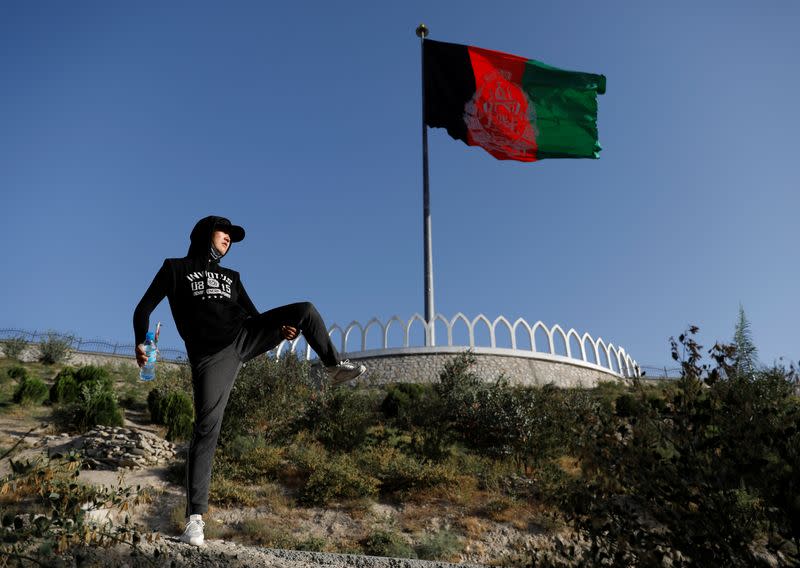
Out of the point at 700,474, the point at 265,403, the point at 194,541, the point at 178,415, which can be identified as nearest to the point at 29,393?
the point at 178,415

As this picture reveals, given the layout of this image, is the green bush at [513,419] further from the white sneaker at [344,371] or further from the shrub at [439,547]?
the white sneaker at [344,371]

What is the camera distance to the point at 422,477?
10.3m

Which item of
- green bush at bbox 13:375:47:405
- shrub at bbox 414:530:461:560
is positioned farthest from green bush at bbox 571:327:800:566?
green bush at bbox 13:375:47:405

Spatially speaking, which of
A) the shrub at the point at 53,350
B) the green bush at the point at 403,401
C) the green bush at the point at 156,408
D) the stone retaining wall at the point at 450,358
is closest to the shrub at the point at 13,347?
the shrub at the point at 53,350

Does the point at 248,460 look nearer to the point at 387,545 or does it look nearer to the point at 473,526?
the point at 387,545

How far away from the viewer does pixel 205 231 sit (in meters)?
5.15

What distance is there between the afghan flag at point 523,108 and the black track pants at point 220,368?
17.1 meters

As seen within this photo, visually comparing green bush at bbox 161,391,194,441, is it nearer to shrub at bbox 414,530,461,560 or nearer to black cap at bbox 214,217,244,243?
shrub at bbox 414,530,461,560

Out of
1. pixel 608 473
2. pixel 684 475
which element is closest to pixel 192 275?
pixel 608 473

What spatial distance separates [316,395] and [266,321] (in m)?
10.1

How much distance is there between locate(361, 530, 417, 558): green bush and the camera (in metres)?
7.88

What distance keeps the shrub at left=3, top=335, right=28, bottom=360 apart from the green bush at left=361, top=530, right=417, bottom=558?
22.4m

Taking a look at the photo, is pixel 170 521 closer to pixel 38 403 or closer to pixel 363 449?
pixel 363 449

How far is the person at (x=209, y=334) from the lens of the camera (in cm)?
463
